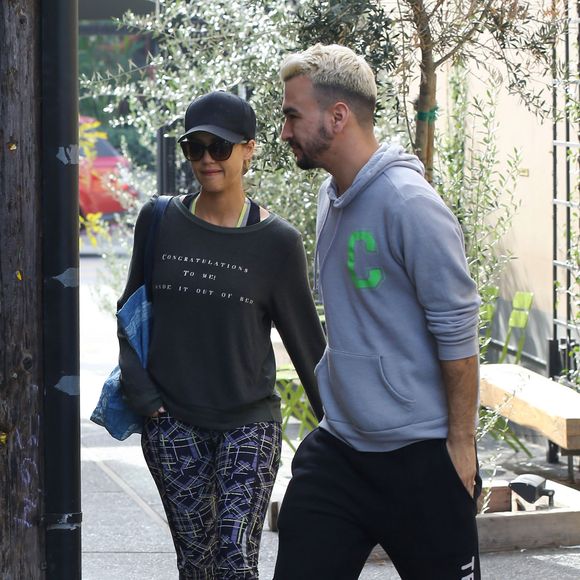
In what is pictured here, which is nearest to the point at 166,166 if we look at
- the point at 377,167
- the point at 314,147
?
the point at 314,147

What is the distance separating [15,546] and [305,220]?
3587 mm

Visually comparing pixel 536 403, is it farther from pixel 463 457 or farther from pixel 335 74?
pixel 335 74

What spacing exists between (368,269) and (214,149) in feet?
2.82

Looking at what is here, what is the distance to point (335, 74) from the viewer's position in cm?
329

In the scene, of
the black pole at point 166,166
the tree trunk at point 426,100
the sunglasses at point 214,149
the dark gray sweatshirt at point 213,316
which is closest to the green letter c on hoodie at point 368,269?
the dark gray sweatshirt at point 213,316

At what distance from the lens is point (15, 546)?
3838mm

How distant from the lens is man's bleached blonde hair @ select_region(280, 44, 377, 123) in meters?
3.29

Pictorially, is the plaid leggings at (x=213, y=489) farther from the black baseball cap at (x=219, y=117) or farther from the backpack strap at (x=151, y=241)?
the black baseball cap at (x=219, y=117)

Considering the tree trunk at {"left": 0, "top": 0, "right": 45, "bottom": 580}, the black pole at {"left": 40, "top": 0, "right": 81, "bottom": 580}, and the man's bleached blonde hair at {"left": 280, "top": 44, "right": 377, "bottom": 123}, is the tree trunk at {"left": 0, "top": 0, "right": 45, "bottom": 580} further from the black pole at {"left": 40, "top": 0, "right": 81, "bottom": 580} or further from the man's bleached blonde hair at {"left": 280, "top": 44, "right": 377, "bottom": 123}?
the man's bleached blonde hair at {"left": 280, "top": 44, "right": 377, "bottom": 123}

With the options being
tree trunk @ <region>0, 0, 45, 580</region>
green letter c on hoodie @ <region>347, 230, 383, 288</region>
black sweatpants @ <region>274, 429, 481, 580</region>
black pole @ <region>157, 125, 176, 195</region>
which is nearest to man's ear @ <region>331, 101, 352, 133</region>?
green letter c on hoodie @ <region>347, 230, 383, 288</region>

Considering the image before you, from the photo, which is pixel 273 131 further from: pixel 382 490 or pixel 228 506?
pixel 382 490

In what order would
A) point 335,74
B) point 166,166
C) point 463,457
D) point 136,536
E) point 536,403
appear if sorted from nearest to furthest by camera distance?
point 463,457 → point 335,74 → point 136,536 → point 536,403 → point 166,166

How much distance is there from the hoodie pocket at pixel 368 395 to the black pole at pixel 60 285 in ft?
2.72

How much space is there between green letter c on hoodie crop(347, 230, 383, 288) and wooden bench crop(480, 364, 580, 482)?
2.67 metres
